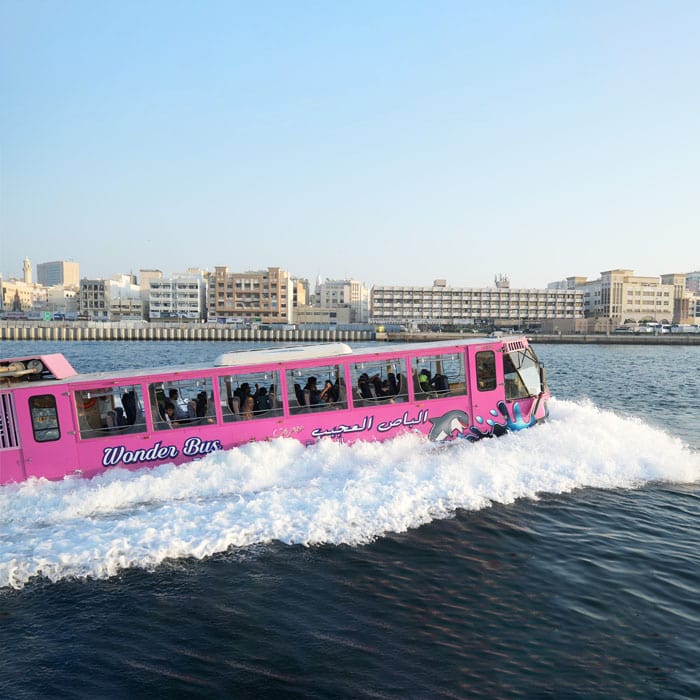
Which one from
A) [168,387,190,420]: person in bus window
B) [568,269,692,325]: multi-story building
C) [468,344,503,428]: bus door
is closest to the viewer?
[168,387,190,420]: person in bus window

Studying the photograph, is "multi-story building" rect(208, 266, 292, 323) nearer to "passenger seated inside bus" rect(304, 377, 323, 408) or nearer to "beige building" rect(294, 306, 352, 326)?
"beige building" rect(294, 306, 352, 326)

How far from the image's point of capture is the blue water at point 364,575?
23.2ft

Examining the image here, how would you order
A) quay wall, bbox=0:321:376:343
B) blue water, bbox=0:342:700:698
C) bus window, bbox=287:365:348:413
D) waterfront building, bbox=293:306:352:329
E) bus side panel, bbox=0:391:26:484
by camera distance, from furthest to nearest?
waterfront building, bbox=293:306:352:329
quay wall, bbox=0:321:376:343
bus window, bbox=287:365:348:413
bus side panel, bbox=0:391:26:484
blue water, bbox=0:342:700:698

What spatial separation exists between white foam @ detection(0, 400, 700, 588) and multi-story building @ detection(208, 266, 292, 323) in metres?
147

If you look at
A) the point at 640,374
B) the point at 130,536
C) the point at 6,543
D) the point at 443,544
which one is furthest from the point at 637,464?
the point at 640,374

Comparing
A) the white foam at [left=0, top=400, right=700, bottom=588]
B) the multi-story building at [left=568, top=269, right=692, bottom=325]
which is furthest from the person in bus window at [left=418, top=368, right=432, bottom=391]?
the multi-story building at [left=568, top=269, right=692, bottom=325]

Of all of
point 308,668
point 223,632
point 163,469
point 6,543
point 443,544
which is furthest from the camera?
point 163,469

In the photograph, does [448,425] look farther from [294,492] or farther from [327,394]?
[294,492]

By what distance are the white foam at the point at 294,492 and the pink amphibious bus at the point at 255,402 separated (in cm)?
43

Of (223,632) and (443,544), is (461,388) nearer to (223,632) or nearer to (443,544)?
(443,544)

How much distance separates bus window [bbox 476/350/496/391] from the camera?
49.7 ft

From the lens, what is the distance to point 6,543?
32.5 ft

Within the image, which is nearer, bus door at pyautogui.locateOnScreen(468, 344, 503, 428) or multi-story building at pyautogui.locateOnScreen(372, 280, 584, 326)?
bus door at pyautogui.locateOnScreen(468, 344, 503, 428)

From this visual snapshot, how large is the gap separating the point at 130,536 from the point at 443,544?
18.4 ft
